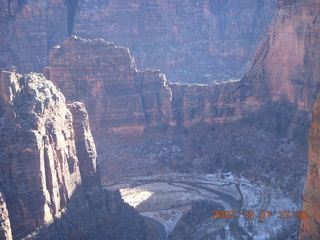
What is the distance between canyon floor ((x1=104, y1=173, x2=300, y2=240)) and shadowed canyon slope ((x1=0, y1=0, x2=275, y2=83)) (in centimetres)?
5333

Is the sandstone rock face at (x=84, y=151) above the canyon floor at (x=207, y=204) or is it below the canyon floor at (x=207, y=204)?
above

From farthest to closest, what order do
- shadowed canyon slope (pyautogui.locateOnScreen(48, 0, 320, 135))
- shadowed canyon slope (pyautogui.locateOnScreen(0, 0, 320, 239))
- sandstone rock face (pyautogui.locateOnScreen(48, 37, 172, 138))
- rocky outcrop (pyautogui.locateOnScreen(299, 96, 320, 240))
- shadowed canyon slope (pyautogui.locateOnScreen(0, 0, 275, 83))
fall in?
shadowed canyon slope (pyautogui.locateOnScreen(0, 0, 275, 83)) → sandstone rock face (pyautogui.locateOnScreen(48, 37, 172, 138)) → shadowed canyon slope (pyautogui.locateOnScreen(48, 0, 320, 135)) → shadowed canyon slope (pyautogui.locateOnScreen(0, 0, 320, 239)) → rocky outcrop (pyautogui.locateOnScreen(299, 96, 320, 240))

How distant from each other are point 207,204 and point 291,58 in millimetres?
24301

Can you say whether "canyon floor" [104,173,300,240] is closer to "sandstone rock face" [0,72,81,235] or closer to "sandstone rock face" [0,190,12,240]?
"sandstone rock face" [0,72,81,235]

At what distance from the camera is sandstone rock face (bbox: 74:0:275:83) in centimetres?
12450

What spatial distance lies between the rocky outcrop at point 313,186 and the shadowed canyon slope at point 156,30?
3370 inches

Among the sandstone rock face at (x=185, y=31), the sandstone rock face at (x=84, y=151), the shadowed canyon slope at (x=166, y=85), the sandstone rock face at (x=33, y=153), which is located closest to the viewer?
the sandstone rock face at (x=33, y=153)

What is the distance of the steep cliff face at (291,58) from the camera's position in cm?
7288

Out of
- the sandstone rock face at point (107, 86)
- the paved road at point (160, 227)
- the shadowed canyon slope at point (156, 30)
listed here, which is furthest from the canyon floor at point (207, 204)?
the shadowed canyon slope at point (156, 30)

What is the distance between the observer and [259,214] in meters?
62.7

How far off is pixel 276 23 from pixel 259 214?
29.1 metres

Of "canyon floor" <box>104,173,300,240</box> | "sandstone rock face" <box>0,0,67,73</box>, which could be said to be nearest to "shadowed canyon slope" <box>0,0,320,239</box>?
"sandstone rock face" <box>0,0,67,73</box>

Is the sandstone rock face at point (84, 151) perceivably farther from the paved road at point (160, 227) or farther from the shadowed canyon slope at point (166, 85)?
the shadowed canyon slope at point (166, 85)

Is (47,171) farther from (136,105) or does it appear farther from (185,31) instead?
(185,31)
